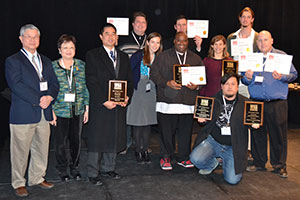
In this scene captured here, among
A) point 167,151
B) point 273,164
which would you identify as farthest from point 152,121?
point 273,164

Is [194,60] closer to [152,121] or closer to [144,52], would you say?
[144,52]

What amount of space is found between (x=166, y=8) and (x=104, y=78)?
3070mm

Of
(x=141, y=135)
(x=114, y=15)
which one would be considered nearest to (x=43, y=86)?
(x=141, y=135)

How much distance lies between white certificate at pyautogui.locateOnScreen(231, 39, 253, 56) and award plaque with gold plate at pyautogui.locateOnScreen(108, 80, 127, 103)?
164cm

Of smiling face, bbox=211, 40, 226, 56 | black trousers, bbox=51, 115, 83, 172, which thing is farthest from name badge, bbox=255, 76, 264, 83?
black trousers, bbox=51, 115, 83, 172

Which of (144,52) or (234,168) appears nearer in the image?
(234,168)

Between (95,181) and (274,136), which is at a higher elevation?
(274,136)

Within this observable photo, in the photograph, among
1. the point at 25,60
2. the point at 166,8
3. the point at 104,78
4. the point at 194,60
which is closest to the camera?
the point at 25,60

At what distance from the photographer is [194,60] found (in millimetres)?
3773

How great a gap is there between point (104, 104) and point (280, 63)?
197cm

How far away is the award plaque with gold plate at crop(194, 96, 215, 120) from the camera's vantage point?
133 inches

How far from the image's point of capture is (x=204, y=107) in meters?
3.42

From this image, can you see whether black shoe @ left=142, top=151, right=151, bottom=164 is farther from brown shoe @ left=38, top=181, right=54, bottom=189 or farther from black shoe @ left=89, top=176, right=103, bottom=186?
brown shoe @ left=38, top=181, right=54, bottom=189

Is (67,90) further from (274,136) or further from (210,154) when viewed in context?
(274,136)
